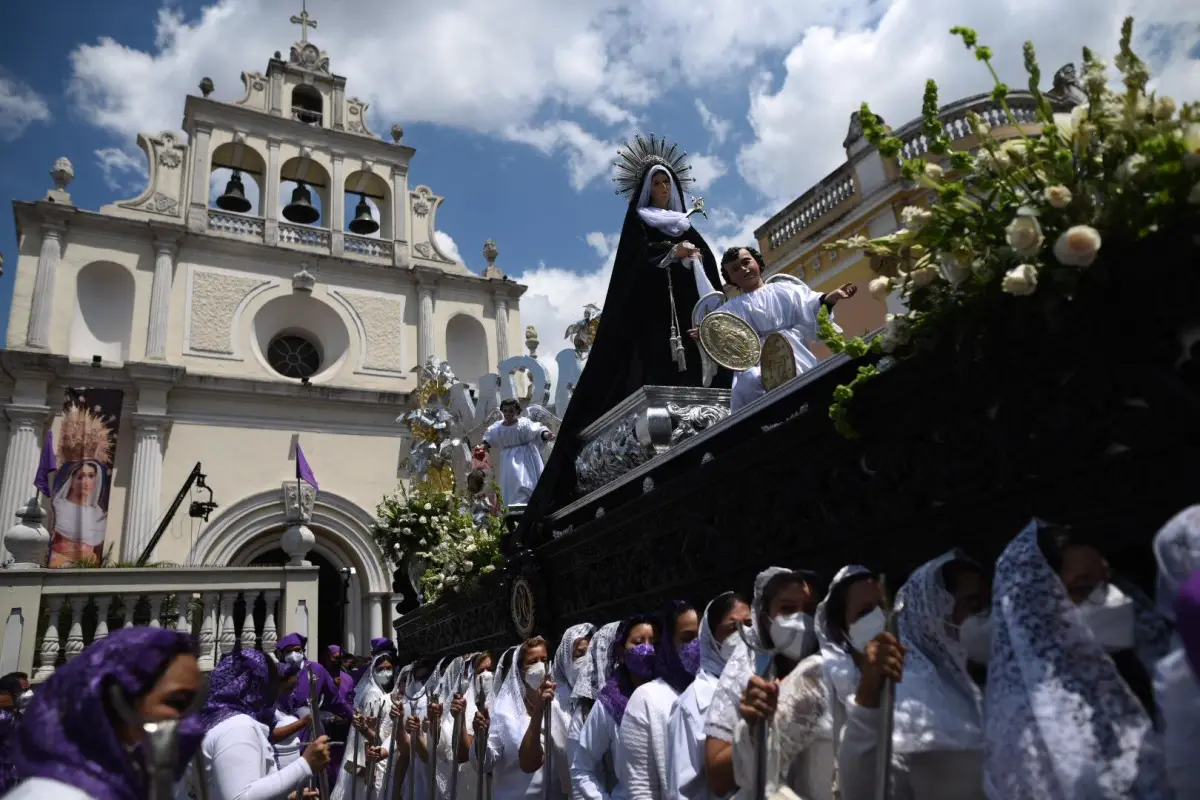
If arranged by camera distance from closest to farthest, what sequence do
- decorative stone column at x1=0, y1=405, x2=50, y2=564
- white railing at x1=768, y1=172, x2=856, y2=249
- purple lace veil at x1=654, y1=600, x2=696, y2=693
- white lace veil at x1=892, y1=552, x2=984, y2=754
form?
white lace veil at x1=892, y1=552, x2=984, y2=754 < purple lace veil at x1=654, y1=600, x2=696, y2=693 < white railing at x1=768, y1=172, x2=856, y2=249 < decorative stone column at x1=0, y1=405, x2=50, y2=564

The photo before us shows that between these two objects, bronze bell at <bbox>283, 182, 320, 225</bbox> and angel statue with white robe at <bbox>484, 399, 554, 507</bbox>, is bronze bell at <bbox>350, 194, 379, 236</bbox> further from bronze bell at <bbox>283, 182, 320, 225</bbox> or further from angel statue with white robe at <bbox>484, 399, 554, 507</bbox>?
angel statue with white robe at <bbox>484, 399, 554, 507</bbox>

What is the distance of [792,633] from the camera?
267 cm

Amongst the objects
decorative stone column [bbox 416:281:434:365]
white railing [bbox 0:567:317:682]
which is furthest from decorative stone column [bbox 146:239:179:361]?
white railing [bbox 0:567:317:682]

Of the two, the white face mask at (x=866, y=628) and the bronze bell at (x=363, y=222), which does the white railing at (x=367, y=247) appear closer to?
the bronze bell at (x=363, y=222)

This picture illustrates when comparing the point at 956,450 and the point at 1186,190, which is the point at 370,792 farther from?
the point at 1186,190

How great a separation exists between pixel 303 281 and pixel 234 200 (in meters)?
2.65

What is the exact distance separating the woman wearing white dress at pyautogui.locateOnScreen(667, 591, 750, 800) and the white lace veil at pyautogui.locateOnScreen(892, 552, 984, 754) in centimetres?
92

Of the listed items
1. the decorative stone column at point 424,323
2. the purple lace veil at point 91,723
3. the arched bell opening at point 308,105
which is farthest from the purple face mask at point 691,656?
the arched bell opening at point 308,105

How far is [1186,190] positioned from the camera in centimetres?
211

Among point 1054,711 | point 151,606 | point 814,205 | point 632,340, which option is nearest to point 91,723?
point 1054,711

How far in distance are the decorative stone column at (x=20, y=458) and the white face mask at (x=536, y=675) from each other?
15505 millimetres

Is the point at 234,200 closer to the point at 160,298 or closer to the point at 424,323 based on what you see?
the point at 160,298

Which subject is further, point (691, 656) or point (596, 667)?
point (596, 667)

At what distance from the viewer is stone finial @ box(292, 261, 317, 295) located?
20.5m
